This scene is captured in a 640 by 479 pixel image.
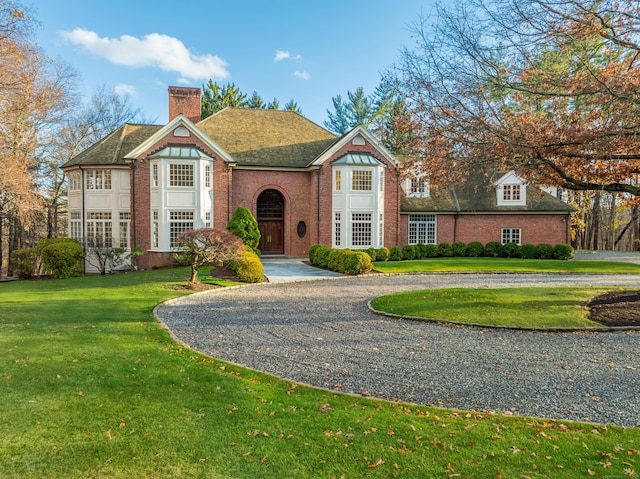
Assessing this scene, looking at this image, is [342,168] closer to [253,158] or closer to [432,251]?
[253,158]

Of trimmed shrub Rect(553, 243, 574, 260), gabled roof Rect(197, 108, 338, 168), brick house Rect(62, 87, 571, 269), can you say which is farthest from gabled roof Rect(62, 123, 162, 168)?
trimmed shrub Rect(553, 243, 574, 260)

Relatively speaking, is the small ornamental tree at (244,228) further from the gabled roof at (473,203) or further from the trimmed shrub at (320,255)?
the gabled roof at (473,203)

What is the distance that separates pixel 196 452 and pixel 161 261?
65.3 feet

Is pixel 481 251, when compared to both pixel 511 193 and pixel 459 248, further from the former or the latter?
pixel 511 193

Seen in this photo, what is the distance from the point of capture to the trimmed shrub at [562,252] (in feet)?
82.0

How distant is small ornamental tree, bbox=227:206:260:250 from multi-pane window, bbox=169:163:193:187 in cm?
364

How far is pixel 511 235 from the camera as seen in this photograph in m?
27.5

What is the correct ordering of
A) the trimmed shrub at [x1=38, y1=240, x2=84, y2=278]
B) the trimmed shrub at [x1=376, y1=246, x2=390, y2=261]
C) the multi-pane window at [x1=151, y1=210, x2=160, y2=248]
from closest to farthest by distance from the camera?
the trimmed shrub at [x1=38, y1=240, x2=84, y2=278] < the multi-pane window at [x1=151, y1=210, x2=160, y2=248] < the trimmed shrub at [x1=376, y1=246, x2=390, y2=261]

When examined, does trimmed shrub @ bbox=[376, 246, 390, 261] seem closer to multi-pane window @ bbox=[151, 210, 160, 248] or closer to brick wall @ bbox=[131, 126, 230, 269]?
brick wall @ bbox=[131, 126, 230, 269]

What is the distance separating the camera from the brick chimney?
85.6 feet

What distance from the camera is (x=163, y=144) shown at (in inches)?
890

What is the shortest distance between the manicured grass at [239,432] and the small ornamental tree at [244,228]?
14.6 metres

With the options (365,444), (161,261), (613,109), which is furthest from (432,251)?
(365,444)

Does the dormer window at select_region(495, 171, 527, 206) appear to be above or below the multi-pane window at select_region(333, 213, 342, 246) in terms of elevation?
above
